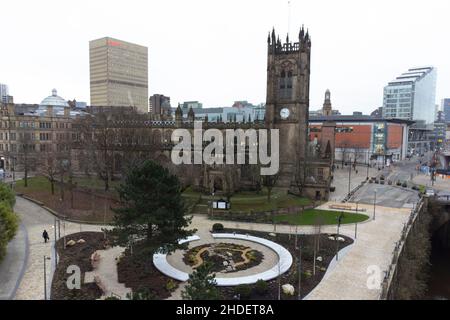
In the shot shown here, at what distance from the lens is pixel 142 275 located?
25.8 meters

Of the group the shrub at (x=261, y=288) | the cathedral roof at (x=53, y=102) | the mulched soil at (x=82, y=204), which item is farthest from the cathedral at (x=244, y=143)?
the cathedral roof at (x=53, y=102)

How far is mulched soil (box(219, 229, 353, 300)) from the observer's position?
77.3 ft

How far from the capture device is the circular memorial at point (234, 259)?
25.9 meters

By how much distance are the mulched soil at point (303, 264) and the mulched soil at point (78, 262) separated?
9584 mm

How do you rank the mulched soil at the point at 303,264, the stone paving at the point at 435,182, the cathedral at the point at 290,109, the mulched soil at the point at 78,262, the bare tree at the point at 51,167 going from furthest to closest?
1. the stone paving at the point at 435,182
2. the cathedral at the point at 290,109
3. the bare tree at the point at 51,167
4. the mulched soil at the point at 303,264
5. the mulched soil at the point at 78,262

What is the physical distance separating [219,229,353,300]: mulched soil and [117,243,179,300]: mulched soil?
4.28m

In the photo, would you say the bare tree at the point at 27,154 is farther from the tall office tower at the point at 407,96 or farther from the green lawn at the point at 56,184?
the tall office tower at the point at 407,96

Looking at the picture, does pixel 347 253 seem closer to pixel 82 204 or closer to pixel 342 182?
pixel 82 204

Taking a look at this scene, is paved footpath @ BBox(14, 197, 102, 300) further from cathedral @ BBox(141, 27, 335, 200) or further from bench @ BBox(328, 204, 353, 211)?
cathedral @ BBox(141, 27, 335, 200)

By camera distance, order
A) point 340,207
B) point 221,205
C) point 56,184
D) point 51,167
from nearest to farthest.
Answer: point 221,205 < point 340,207 < point 51,167 < point 56,184

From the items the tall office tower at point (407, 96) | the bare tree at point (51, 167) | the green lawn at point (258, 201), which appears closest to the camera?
the green lawn at point (258, 201)

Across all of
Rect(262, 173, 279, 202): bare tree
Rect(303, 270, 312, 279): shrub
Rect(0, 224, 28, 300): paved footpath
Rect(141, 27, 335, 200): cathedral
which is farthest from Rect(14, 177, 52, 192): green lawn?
Rect(303, 270, 312, 279): shrub

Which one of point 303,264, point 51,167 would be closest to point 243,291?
point 303,264

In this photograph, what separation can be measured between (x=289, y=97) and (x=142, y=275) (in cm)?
4978
